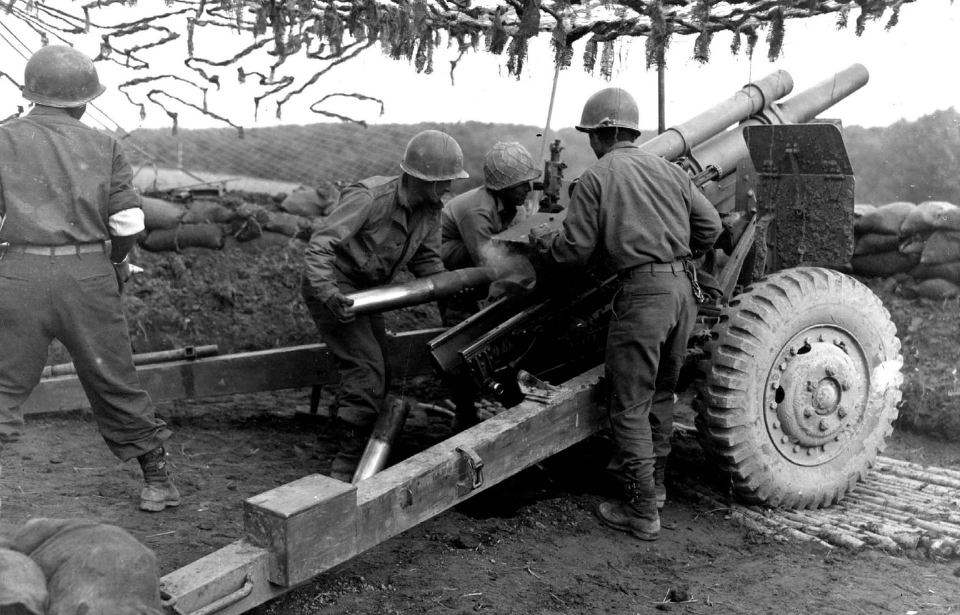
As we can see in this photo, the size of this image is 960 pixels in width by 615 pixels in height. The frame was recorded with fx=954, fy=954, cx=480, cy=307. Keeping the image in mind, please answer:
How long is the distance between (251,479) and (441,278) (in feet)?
4.63

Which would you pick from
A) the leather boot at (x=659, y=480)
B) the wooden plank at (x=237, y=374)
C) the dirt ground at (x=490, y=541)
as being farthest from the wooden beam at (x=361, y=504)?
the wooden plank at (x=237, y=374)

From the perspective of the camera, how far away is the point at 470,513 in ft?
15.1

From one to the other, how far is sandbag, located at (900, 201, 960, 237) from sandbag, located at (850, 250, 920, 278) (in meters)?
0.20

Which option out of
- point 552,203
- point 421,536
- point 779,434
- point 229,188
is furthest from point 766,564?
point 229,188

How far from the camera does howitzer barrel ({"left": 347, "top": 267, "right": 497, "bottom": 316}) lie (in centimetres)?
454

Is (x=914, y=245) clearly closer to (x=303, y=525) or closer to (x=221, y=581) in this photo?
(x=303, y=525)

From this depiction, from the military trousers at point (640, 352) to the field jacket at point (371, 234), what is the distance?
3.91 feet

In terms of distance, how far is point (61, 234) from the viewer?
377 centimetres

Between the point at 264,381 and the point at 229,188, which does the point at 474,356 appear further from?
the point at 229,188

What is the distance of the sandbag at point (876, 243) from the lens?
7.46 meters

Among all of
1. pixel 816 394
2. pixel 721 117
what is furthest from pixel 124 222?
pixel 721 117

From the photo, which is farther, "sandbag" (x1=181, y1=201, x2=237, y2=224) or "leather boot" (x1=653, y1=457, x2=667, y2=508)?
"sandbag" (x1=181, y1=201, x2=237, y2=224)

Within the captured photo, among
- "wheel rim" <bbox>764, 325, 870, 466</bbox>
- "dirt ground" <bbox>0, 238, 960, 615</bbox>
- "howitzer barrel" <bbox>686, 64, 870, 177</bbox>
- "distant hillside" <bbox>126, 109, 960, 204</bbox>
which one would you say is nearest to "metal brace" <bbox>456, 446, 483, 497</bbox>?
"dirt ground" <bbox>0, 238, 960, 615</bbox>

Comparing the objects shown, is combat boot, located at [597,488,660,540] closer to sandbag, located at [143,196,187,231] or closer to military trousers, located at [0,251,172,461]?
military trousers, located at [0,251,172,461]
